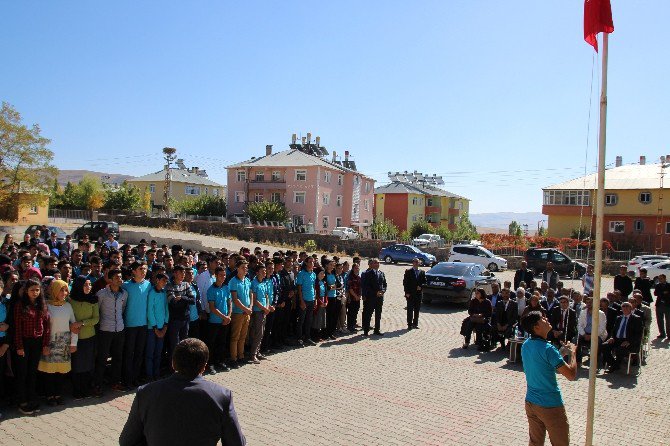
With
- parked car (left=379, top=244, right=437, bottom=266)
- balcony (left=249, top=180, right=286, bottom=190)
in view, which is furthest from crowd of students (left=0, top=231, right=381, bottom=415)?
balcony (left=249, top=180, right=286, bottom=190)

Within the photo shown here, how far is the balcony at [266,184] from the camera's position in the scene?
→ 209 feet

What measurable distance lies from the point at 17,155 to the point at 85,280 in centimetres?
4696

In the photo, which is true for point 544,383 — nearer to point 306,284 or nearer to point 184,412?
point 184,412

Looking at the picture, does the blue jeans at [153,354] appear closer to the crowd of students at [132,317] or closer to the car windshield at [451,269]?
the crowd of students at [132,317]

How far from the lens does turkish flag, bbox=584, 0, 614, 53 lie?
5625 mm

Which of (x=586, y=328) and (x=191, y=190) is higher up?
(x=191, y=190)

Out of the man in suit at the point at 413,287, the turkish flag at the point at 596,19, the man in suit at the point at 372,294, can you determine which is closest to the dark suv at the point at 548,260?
the man in suit at the point at 413,287

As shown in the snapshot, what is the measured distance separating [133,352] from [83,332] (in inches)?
36.6

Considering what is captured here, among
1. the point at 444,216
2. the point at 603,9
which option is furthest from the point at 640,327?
the point at 444,216

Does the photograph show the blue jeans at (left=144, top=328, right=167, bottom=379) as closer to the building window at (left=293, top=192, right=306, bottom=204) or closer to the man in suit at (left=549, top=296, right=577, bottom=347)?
the man in suit at (left=549, top=296, right=577, bottom=347)

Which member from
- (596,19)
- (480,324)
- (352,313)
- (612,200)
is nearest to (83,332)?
(352,313)

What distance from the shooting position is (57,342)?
24.9 feet

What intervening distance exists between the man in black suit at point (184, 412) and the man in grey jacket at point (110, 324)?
16.8 ft

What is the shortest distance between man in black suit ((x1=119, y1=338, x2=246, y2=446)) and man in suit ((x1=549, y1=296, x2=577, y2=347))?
374 inches
